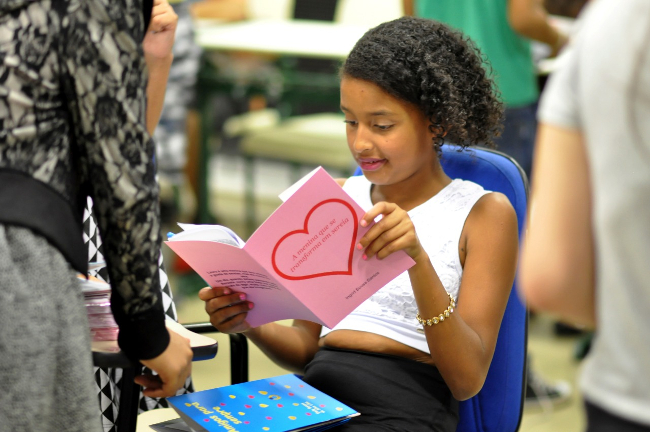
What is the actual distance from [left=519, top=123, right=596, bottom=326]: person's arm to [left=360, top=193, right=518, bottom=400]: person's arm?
0.42 m

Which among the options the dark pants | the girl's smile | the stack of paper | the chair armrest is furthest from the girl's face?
the dark pants

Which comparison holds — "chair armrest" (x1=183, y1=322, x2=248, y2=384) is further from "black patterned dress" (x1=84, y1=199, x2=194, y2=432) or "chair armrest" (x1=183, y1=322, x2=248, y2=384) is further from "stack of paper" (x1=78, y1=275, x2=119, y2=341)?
"stack of paper" (x1=78, y1=275, x2=119, y2=341)

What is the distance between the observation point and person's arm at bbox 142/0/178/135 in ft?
4.79

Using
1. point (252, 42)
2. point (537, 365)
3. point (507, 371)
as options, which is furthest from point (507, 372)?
point (252, 42)

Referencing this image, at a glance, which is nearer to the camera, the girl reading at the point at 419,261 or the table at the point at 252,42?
the girl reading at the point at 419,261

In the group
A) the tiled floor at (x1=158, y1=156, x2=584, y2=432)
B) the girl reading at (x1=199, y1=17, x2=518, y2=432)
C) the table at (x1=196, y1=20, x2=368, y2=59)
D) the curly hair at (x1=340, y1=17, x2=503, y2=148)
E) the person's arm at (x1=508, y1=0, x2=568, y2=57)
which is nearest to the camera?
the girl reading at (x1=199, y1=17, x2=518, y2=432)

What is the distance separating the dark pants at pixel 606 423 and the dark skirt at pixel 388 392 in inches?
22.9

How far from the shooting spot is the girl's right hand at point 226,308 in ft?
4.54

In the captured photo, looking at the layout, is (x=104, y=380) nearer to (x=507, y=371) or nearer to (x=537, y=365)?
(x=507, y=371)

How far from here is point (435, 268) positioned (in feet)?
4.60

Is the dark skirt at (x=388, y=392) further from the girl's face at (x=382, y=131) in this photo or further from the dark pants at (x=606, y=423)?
the dark pants at (x=606, y=423)

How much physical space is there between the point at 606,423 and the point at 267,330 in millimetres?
855

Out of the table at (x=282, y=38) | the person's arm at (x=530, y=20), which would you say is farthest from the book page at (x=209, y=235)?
the table at (x=282, y=38)

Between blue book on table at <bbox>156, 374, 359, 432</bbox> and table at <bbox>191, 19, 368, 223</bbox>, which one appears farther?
table at <bbox>191, 19, 368, 223</bbox>
